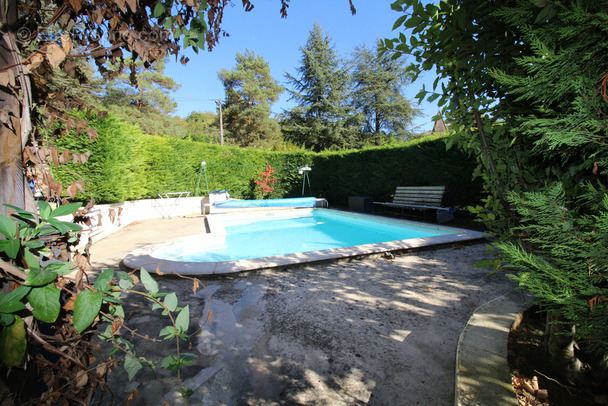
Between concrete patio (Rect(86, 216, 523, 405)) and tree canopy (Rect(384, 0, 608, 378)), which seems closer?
tree canopy (Rect(384, 0, 608, 378))

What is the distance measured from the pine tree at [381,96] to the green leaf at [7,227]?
24.3m

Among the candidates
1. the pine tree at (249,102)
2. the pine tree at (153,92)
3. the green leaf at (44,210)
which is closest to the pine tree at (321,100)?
the pine tree at (249,102)

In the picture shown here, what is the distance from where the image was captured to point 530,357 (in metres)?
1.50

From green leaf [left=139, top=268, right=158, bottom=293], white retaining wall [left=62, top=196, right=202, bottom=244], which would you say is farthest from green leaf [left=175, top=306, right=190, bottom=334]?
white retaining wall [left=62, top=196, right=202, bottom=244]

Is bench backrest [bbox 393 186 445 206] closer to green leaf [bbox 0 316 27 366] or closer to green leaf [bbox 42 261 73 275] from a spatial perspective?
green leaf [bbox 42 261 73 275]

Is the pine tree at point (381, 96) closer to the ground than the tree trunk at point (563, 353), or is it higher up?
higher up

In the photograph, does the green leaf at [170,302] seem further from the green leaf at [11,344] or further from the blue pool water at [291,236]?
the blue pool water at [291,236]

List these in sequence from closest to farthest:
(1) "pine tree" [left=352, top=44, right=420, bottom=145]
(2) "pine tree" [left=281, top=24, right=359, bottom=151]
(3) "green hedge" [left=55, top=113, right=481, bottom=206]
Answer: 1. (3) "green hedge" [left=55, top=113, right=481, bottom=206]
2. (2) "pine tree" [left=281, top=24, right=359, bottom=151]
3. (1) "pine tree" [left=352, top=44, right=420, bottom=145]

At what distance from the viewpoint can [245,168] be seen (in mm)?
12906

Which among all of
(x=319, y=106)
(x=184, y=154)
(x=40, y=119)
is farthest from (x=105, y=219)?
(x=319, y=106)

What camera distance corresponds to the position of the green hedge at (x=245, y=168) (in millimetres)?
6801

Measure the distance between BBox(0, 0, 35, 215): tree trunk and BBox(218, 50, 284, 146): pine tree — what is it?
1064 inches

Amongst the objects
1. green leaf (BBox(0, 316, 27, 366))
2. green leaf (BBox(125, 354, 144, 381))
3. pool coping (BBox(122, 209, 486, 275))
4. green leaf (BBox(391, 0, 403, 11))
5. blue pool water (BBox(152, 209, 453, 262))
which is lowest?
blue pool water (BBox(152, 209, 453, 262))

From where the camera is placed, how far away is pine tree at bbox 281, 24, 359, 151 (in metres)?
22.2
